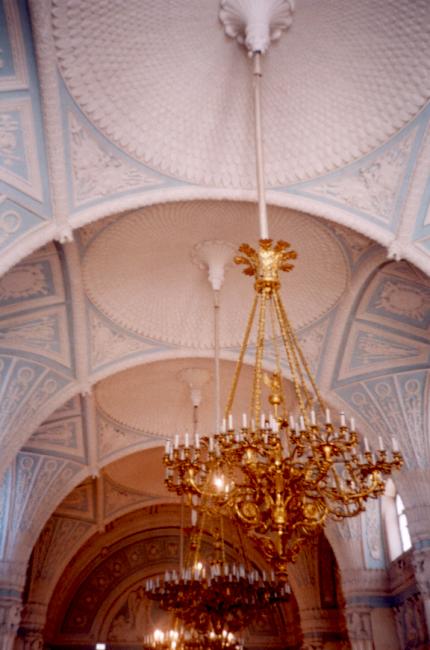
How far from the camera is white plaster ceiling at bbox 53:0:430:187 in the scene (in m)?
6.32

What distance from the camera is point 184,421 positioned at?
13.3 metres

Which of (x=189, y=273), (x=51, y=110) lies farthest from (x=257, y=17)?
(x=189, y=273)

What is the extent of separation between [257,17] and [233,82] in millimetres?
808

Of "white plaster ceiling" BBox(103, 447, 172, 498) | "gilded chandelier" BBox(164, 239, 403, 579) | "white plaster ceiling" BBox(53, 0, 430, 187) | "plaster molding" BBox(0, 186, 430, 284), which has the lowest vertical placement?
"gilded chandelier" BBox(164, 239, 403, 579)

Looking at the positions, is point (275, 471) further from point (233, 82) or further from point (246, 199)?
point (233, 82)

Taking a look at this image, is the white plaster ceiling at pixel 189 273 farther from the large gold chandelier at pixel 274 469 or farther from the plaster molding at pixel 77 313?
the large gold chandelier at pixel 274 469

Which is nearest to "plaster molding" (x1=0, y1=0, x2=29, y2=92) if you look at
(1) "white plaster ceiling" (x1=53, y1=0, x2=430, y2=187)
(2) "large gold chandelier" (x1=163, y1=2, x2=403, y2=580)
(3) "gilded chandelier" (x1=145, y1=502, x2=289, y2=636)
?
(1) "white plaster ceiling" (x1=53, y1=0, x2=430, y2=187)

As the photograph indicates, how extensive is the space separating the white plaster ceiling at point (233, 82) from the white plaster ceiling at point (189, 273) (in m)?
0.80

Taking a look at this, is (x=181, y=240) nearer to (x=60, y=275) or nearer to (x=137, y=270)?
(x=137, y=270)

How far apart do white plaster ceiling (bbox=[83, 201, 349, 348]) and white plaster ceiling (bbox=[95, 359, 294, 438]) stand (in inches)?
47.7

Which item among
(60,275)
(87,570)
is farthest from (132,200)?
(87,570)

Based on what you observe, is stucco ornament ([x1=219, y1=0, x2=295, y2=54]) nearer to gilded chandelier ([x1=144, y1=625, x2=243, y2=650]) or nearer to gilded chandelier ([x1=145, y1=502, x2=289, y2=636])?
gilded chandelier ([x1=145, y1=502, x2=289, y2=636])

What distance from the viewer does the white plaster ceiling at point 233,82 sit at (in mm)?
6320

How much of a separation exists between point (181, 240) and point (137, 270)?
0.91m
